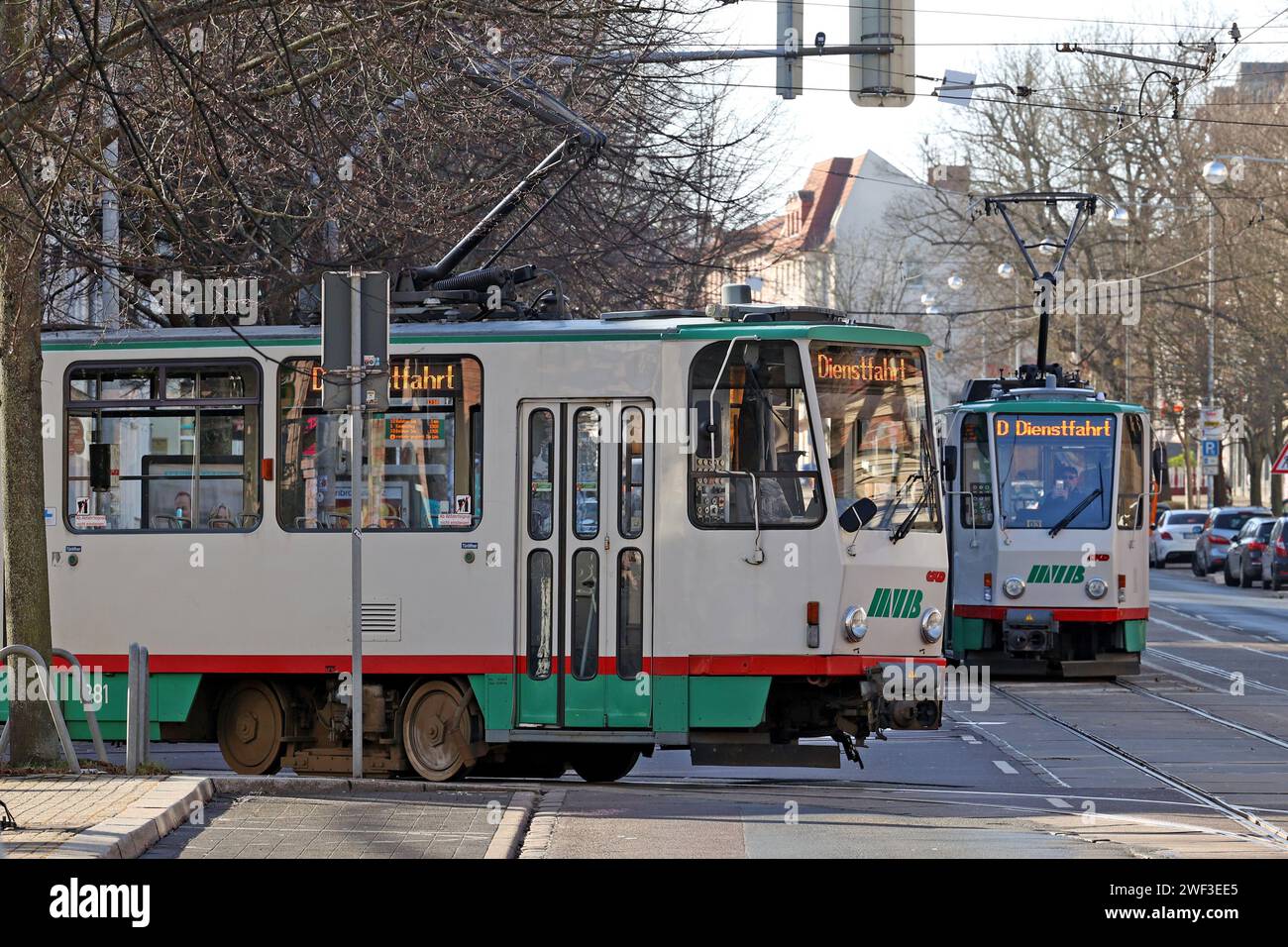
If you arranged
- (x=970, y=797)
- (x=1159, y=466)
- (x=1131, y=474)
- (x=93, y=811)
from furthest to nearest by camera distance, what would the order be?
(x=1131, y=474) < (x=1159, y=466) < (x=970, y=797) < (x=93, y=811)

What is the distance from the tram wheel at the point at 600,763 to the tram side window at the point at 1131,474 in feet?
30.3

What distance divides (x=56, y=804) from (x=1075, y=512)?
1320cm

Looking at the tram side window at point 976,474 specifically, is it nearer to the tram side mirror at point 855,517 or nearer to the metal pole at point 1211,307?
the tram side mirror at point 855,517

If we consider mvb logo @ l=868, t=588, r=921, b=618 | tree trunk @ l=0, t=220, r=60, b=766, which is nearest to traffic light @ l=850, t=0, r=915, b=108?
mvb logo @ l=868, t=588, r=921, b=618

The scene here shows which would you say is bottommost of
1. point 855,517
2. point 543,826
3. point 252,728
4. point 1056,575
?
point 543,826

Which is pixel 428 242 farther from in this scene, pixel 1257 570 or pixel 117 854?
pixel 1257 570

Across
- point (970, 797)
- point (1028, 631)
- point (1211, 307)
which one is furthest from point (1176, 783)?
point (1211, 307)

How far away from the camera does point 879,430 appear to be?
12.8 meters

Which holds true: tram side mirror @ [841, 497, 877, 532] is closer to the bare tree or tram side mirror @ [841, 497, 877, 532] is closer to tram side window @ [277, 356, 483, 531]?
tram side window @ [277, 356, 483, 531]

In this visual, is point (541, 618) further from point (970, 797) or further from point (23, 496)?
point (23, 496)

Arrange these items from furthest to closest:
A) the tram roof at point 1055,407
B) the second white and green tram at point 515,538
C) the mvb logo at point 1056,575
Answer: the tram roof at point 1055,407, the mvb logo at point 1056,575, the second white and green tram at point 515,538

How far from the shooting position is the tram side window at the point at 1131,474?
69.6ft

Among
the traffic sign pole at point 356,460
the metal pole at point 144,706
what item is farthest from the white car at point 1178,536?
the metal pole at point 144,706

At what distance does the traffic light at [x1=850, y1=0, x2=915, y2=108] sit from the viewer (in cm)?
1691
